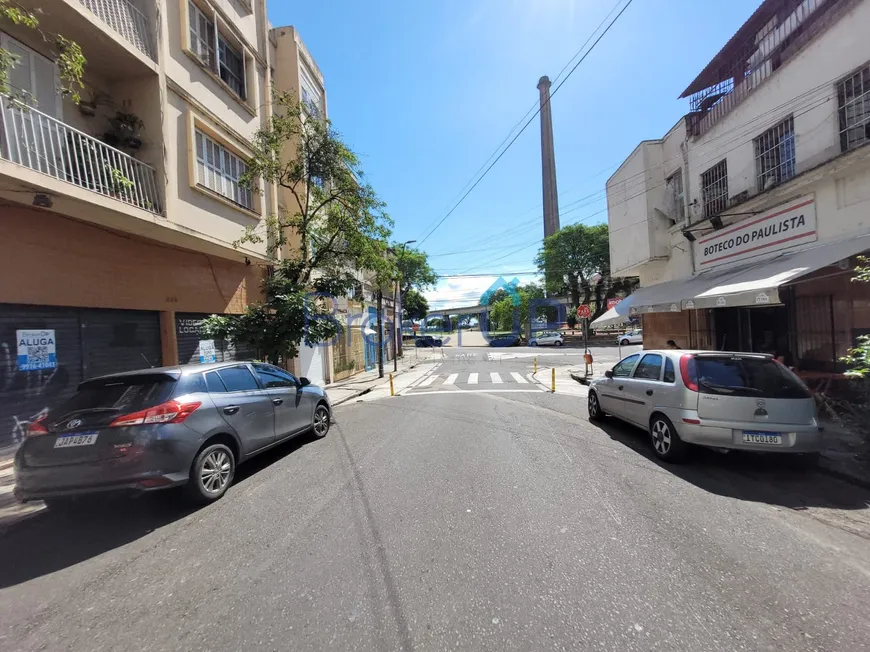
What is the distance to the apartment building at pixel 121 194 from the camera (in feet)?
20.4

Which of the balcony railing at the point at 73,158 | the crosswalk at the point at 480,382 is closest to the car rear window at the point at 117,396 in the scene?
the balcony railing at the point at 73,158

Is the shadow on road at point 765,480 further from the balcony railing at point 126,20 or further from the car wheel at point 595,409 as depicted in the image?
the balcony railing at point 126,20

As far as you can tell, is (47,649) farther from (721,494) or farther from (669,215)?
(669,215)

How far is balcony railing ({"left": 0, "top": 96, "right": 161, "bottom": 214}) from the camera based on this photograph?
5.92m

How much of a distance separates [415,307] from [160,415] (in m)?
54.0

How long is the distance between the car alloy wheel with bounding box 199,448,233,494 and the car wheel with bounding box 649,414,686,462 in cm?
524

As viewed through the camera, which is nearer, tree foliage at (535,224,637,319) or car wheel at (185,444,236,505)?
car wheel at (185,444,236,505)

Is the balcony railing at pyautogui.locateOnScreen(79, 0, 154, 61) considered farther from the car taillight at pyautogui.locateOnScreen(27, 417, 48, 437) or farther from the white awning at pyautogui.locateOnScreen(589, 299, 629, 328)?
the white awning at pyautogui.locateOnScreen(589, 299, 629, 328)

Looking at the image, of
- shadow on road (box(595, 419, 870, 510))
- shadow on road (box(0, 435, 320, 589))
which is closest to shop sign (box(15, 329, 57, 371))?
shadow on road (box(0, 435, 320, 589))

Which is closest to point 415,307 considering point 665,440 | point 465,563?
point 665,440

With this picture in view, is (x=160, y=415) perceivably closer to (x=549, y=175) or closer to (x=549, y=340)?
(x=549, y=340)

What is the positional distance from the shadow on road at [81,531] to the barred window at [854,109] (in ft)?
36.8

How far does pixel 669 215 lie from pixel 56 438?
15.7m

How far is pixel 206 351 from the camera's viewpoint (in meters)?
10.4
